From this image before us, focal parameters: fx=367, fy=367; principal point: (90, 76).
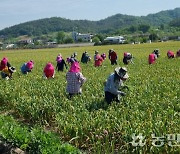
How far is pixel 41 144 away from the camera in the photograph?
6.61 m

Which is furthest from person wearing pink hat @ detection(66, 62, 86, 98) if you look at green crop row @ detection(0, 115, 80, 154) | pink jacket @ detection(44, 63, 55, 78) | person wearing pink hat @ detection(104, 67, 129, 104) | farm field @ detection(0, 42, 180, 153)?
pink jacket @ detection(44, 63, 55, 78)

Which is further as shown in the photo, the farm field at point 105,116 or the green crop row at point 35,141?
the farm field at point 105,116

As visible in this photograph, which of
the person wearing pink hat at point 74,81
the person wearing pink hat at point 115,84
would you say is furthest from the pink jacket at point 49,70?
the person wearing pink hat at point 115,84

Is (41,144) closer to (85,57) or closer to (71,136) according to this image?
(71,136)

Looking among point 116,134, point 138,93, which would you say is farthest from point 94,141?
point 138,93

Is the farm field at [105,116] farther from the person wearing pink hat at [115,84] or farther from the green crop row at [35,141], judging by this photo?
the green crop row at [35,141]

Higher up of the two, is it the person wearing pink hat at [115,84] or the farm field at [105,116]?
the person wearing pink hat at [115,84]

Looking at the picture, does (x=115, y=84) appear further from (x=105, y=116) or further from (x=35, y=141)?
(x=35, y=141)

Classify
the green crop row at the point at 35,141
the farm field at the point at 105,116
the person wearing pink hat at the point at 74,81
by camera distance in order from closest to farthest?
1. the green crop row at the point at 35,141
2. the farm field at the point at 105,116
3. the person wearing pink hat at the point at 74,81


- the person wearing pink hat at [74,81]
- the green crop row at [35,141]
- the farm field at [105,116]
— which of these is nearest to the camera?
the green crop row at [35,141]

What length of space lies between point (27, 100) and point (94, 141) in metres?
4.36

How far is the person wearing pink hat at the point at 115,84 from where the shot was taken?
9.76 metres

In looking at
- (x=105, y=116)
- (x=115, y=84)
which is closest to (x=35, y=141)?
(x=105, y=116)

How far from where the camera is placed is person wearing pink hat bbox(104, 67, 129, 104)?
32.0 feet
